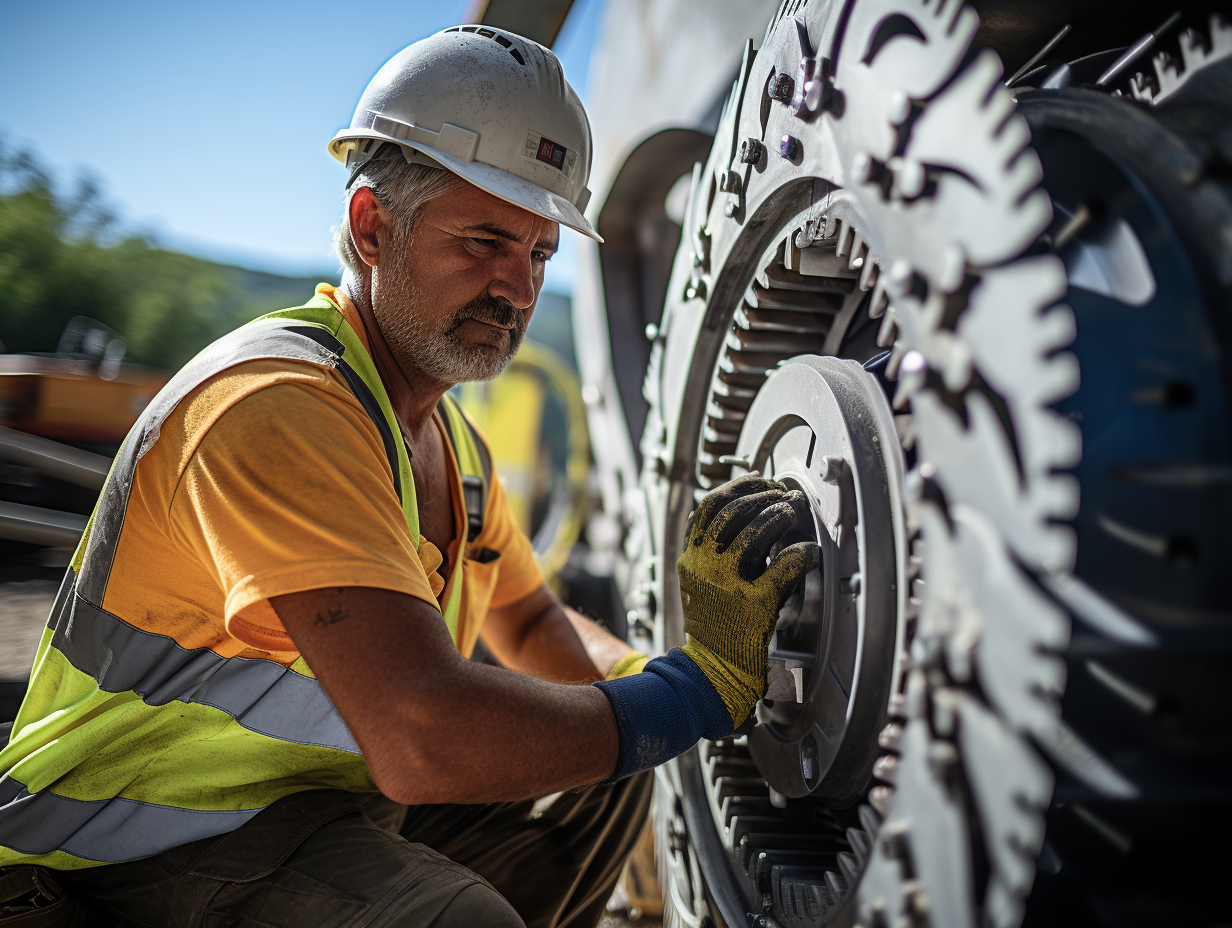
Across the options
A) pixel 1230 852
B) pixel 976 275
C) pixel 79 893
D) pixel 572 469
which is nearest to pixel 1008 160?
pixel 976 275

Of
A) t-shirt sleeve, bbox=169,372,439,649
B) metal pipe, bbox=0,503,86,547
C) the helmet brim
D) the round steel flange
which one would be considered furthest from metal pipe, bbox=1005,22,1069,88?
metal pipe, bbox=0,503,86,547

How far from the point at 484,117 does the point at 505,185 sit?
0.15 metres

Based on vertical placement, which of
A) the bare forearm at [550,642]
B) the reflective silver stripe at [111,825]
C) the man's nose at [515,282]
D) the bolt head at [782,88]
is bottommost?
the reflective silver stripe at [111,825]

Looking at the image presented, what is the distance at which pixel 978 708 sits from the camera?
741 millimetres

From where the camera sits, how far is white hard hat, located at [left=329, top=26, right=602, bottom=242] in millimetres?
1647

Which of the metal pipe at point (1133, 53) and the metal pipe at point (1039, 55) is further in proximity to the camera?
the metal pipe at point (1039, 55)

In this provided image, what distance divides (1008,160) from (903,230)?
0.53 ft

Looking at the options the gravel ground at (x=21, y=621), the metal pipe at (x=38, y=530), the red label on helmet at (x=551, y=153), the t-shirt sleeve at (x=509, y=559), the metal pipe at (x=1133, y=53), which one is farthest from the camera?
the metal pipe at (x=38, y=530)

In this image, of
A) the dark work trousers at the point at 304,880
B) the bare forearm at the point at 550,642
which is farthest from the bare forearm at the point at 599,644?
the dark work trousers at the point at 304,880

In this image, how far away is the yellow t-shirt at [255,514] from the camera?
119 centimetres

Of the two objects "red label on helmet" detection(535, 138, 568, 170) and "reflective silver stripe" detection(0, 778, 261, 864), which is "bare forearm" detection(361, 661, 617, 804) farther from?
"red label on helmet" detection(535, 138, 568, 170)

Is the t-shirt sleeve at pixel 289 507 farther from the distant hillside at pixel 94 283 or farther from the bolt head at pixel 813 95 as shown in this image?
the distant hillside at pixel 94 283

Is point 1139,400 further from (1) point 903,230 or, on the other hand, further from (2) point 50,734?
(2) point 50,734

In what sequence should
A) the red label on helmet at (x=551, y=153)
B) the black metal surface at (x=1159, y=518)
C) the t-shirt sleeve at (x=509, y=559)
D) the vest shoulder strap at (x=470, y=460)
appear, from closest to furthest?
the black metal surface at (x=1159, y=518), the red label on helmet at (x=551, y=153), the vest shoulder strap at (x=470, y=460), the t-shirt sleeve at (x=509, y=559)
